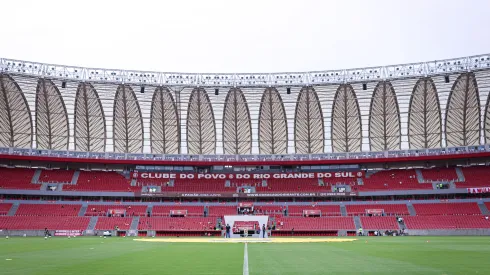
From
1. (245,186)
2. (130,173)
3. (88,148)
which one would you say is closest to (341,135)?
(245,186)

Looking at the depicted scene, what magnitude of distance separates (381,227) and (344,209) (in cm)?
1016

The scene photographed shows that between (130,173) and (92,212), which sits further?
(130,173)

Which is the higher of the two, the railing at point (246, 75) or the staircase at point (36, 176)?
the railing at point (246, 75)

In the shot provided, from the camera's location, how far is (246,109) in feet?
277

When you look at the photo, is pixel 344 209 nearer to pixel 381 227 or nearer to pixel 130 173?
pixel 381 227

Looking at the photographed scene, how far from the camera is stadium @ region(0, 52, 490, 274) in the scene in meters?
75.4

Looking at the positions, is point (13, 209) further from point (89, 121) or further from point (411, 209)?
point (411, 209)

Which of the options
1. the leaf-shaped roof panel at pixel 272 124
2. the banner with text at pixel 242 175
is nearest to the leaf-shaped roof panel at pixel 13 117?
the banner with text at pixel 242 175

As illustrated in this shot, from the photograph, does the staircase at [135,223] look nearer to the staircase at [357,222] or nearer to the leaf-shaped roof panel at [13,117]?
the leaf-shaped roof panel at [13,117]

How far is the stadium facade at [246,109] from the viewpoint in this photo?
248 ft

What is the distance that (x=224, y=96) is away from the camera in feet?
271

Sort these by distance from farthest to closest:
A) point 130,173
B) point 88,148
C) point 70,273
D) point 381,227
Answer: point 130,173 → point 88,148 → point 381,227 → point 70,273

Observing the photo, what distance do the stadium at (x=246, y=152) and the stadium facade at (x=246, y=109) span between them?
0.25 m

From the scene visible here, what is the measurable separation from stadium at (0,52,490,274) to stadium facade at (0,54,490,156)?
253 millimetres
